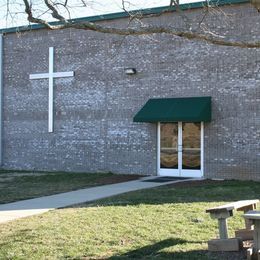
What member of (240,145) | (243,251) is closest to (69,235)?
(243,251)

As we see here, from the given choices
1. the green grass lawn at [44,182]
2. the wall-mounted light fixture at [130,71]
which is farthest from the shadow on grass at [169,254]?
the wall-mounted light fixture at [130,71]

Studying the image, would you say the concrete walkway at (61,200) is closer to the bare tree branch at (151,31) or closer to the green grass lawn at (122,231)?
the green grass lawn at (122,231)

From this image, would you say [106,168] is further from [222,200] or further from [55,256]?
[55,256]

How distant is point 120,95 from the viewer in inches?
873

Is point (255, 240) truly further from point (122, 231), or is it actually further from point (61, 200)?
point (61, 200)

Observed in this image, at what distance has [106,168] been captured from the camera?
74.1ft

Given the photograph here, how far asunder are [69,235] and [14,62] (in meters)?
18.2

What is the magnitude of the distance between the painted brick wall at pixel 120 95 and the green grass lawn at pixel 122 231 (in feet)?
19.9

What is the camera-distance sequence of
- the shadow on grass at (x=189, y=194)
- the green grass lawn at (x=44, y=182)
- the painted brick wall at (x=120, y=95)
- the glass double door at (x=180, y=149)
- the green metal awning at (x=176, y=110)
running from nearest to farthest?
the shadow on grass at (x=189, y=194) < the green grass lawn at (x=44, y=182) < the painted brick wall at (x=120, y=95) < the green metal awning at (x=176, y=110) < the glass double door at (x=180, y=149)

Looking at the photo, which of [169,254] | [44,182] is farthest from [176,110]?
[169,254]

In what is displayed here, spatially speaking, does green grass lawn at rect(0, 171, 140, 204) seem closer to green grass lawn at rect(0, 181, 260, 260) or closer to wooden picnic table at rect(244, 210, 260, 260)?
green grass lawn at rect(0, 181, 260, 260)

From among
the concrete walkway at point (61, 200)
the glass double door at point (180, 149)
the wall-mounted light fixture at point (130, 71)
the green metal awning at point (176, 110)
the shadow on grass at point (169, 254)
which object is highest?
the wall-mounted light fixture at point (130, 71)

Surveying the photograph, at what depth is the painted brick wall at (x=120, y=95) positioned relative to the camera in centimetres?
1931

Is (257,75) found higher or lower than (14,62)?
lower
